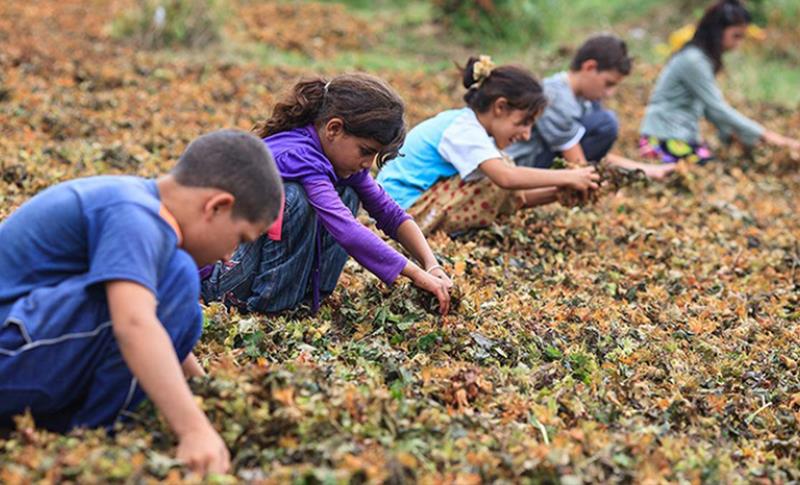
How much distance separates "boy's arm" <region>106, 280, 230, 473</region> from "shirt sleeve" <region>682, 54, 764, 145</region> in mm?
6604

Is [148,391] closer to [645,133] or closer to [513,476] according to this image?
[513,476]

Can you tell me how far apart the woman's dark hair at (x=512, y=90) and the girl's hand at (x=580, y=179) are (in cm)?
36

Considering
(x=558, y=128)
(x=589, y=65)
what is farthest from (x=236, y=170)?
(x=589, y=65)

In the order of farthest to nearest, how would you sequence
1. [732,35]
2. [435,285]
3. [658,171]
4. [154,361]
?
[732,35] < [658,171] < [435,285] < [154,361]

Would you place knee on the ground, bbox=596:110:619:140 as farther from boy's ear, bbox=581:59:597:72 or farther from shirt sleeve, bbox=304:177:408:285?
shirt sleeve, bbox=304:177:408:285

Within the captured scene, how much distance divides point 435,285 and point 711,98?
510 cm

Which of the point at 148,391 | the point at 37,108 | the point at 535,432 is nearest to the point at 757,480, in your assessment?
the point at 535,432

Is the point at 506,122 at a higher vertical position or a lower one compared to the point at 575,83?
higher

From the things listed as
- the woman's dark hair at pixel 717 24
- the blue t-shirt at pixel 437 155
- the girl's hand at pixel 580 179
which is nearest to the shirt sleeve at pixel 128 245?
the blue t-shirt at pixel 437 155

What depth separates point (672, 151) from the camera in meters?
7.93

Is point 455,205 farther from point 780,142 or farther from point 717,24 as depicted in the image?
point 717,24

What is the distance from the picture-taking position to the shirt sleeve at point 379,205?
13.3 feet

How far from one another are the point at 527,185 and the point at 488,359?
1634 mm

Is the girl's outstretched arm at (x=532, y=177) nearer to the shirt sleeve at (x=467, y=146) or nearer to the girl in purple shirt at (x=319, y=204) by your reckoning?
the shirt sleeve at (x=467, y=146)
